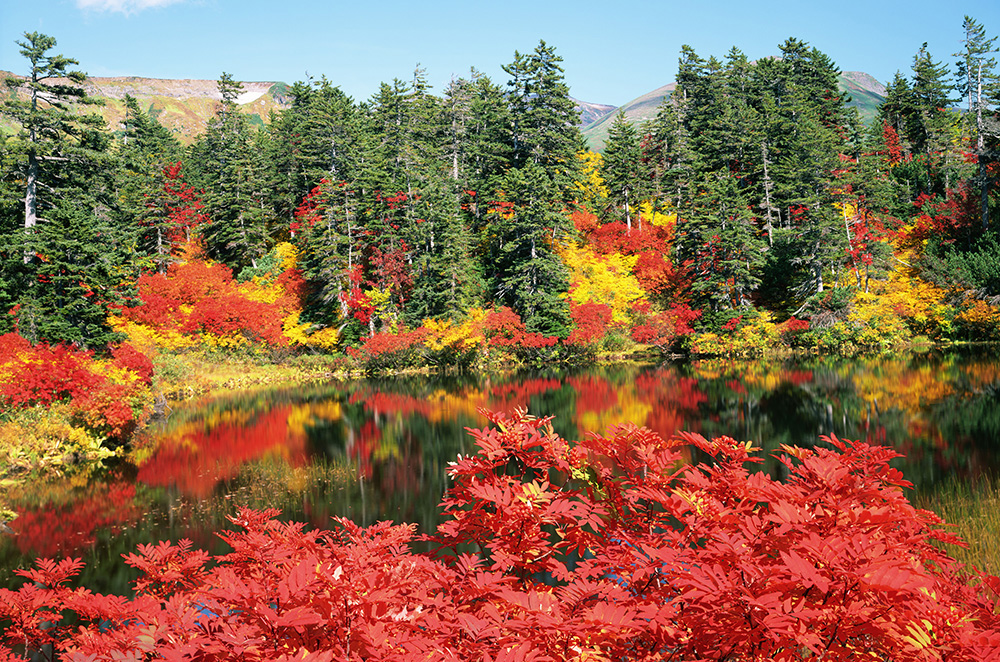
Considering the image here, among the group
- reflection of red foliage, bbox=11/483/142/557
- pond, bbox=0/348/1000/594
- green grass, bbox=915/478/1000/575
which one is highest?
green grass, bbox=915/478/1000/575

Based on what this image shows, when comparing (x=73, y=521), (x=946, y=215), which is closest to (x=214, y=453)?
(x=73, y=521)

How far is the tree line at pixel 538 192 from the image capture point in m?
30.4

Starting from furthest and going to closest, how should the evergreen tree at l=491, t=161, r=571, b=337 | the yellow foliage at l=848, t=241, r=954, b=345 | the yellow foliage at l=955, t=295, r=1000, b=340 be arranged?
the evergreen tree at l=491, t=161, r=571, b=337 → the yellow foliage at l=848, t=241, r=954, b=345 → the yellow foliage at l=955, t=295, r=1000, b=340

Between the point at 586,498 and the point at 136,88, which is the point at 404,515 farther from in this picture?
the point at 136,88

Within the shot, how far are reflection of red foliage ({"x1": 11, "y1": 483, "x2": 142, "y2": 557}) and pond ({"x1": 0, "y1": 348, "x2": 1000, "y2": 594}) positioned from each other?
47 millimetres

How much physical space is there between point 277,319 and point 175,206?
14706 millimetres

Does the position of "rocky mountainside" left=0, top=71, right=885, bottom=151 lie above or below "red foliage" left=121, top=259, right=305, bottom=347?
above

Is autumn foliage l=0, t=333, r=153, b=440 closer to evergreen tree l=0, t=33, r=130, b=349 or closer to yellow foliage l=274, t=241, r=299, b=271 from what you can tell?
evergreen tree l=0, t=33, r=130, b=349

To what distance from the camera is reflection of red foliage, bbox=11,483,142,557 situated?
10.0 m

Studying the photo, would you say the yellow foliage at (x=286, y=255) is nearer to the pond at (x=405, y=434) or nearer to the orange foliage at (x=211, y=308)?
the orange foliage at (x=211, y=308)

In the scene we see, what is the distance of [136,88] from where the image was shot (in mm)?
144750

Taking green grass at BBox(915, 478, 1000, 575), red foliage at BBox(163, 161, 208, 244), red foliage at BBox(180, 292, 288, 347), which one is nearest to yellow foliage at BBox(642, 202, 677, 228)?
red foliage at BBox(180, 292, 288, 347)

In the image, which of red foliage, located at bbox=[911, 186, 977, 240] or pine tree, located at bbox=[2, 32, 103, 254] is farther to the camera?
red foliage, located at bbox=[911, 186, 977, 240]

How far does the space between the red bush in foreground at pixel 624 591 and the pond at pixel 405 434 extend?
258 inches
